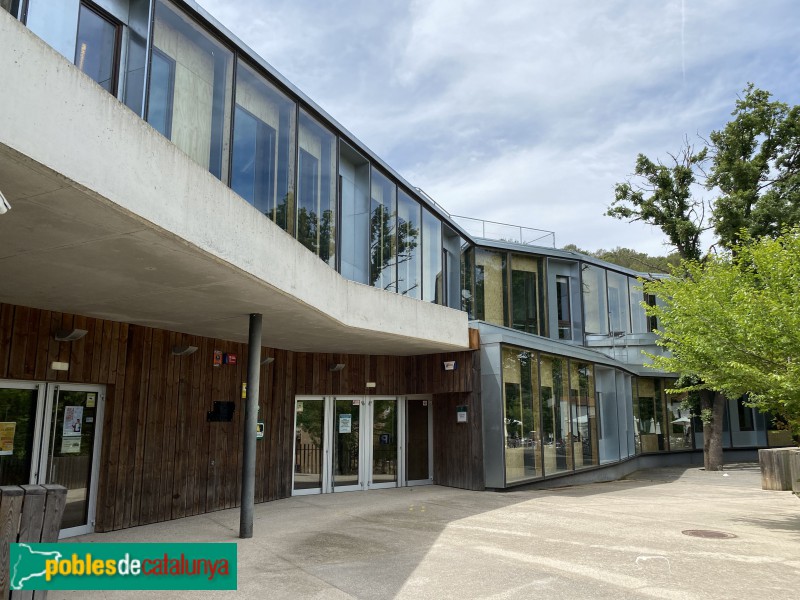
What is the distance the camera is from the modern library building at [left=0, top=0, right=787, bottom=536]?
473 cm

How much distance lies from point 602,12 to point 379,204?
552cm

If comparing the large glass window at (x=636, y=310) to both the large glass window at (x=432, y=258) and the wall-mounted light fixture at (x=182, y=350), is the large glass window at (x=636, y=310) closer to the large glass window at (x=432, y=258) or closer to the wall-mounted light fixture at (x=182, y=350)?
the large glass window at (x=432, y=258)

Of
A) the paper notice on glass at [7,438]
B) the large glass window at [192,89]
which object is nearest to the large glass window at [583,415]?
the large glass window at [192,89]

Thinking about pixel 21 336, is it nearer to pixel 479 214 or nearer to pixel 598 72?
pixel 598 72

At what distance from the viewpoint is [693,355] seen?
35.0ft

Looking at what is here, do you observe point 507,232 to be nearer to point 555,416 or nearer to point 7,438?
point 555,416

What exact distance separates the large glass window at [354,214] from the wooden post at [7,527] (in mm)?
7122

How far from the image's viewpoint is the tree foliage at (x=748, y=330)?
905 cm

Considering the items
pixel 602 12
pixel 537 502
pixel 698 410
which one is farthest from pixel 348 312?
pixel 698 410

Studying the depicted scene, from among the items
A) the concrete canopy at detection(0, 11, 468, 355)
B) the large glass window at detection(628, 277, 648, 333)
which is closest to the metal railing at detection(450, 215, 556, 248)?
Answer: the large glass window at detection(628, 277, 648, 333)

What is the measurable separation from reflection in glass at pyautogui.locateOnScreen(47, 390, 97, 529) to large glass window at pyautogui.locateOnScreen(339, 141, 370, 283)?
15.8ft

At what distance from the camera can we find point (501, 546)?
Result: 305 inches

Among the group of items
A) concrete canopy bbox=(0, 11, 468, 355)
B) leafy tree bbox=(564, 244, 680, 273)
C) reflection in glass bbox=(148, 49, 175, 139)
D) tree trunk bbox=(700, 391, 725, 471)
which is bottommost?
tree trunk bbox=(700, 391, 725, 471)

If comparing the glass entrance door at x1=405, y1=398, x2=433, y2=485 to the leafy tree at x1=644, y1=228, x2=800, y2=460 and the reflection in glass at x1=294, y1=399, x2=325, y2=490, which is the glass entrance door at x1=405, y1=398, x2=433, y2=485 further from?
the leafy tree at x1=644, y1=228, x2=800, y2=460
